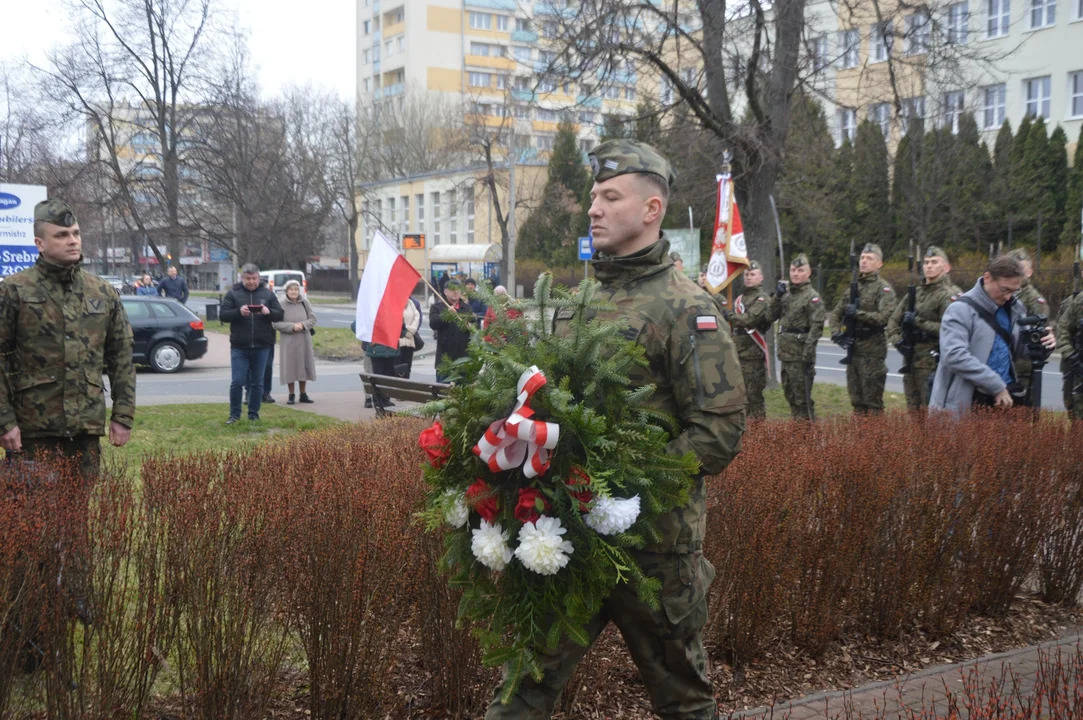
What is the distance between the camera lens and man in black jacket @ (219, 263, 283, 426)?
12672 millimetres

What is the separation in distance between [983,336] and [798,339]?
4.31 meters

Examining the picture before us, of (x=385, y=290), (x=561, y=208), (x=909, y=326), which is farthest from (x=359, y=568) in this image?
(x=561, y=208)

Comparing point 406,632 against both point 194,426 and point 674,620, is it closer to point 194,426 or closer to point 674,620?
point 674,620

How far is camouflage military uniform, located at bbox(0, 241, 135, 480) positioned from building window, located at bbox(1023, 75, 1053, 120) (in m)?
41.1

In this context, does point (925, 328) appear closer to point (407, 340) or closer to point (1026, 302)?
point (1026, 302)

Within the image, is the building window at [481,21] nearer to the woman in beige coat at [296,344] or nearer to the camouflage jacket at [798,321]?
the woman in beige coat at [296,344]

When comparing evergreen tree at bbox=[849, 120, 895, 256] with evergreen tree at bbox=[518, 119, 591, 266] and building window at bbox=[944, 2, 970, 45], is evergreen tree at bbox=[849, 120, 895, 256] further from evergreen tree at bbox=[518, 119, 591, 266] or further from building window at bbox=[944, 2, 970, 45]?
building window at bbox=[944, 2, 970, 45]

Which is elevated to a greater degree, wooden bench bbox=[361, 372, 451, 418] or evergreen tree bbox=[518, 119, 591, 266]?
evergreen tree bbox=[518, 119, 591, 266]

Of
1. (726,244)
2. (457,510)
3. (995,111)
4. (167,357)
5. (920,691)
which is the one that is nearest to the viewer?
(457,510)

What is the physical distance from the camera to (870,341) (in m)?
10.6

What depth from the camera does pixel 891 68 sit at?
1504cm

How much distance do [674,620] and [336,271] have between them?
77.1m

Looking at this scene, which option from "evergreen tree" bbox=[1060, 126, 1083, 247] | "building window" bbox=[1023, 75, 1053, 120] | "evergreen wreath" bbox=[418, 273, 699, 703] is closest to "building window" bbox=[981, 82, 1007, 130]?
"building window" bbox=[1023, 75, 1053, 120]

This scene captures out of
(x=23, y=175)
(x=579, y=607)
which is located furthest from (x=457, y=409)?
(x=23, y=175)
